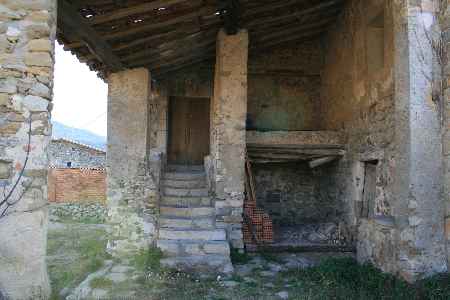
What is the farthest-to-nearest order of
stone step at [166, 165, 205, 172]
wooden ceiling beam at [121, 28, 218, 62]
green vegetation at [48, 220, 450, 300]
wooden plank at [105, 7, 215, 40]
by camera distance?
stone step at [166, 165, 205, 172], wooden ceiling beam at [121, 28, 218, 62], wooden plank at [105, 7, 215, 40], green vegetation at [48, 220, 450, 300]

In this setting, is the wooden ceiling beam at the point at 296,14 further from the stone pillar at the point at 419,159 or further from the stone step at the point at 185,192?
the stone step at the point at 185,192

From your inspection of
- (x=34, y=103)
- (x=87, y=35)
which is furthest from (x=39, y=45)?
(x=87, y=35)

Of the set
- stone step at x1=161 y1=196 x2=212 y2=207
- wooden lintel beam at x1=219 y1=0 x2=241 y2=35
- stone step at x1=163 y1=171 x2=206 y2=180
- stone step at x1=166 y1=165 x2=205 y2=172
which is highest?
wooden lintel beam at x1=219 y1=0 x2=241 y2=35

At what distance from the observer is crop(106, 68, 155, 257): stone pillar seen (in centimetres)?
688

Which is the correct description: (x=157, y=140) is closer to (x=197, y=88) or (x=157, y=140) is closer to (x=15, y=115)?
(x=197, y=88)

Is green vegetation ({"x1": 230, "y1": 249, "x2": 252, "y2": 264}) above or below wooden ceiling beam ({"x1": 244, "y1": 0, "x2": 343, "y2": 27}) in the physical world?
below

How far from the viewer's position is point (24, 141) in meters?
3.38

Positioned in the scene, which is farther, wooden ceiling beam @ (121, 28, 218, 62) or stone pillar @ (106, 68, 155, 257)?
stone pillar @ (106, 68, 155, 257)

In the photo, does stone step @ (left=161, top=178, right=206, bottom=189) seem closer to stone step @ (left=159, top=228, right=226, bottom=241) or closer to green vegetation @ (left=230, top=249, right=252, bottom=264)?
stone step @ (left=159, top=228, right=226, bottom=241)

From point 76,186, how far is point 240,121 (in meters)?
9.25

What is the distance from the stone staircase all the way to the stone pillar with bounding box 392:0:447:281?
2.39 m

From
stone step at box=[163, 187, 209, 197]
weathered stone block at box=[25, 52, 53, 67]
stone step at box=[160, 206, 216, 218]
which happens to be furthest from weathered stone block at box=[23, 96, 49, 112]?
stone step at box=[163, 187, 209, 197]

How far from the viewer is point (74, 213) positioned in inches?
510

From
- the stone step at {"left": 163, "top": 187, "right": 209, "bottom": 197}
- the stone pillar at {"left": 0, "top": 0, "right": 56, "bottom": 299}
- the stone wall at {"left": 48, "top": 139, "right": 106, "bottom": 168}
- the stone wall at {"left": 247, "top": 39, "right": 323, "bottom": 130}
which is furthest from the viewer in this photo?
the stone wall at {"left": 48, "top": 139, "right": 106, "bottom": 168}
